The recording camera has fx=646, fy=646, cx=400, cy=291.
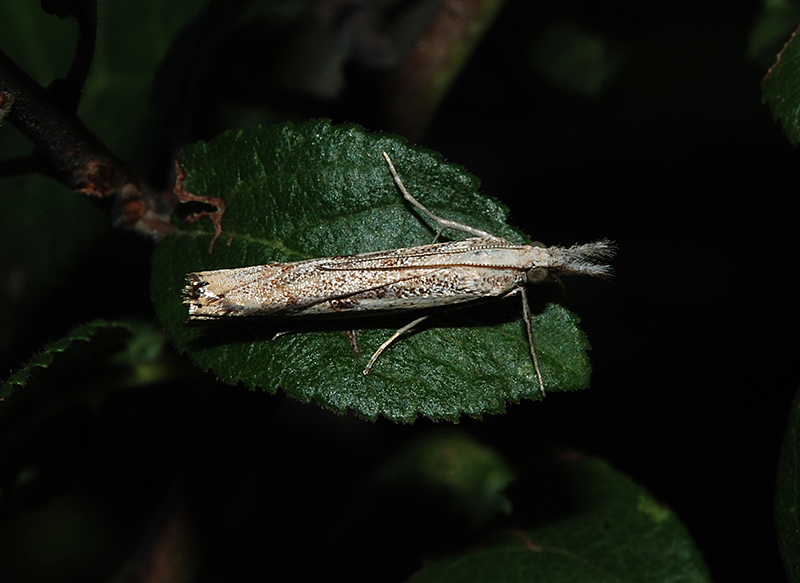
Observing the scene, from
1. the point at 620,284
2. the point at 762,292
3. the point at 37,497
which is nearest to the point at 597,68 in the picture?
the point at 620,284

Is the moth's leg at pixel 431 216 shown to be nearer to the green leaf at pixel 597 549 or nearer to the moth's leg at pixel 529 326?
the moth's leg at pixel 529 326

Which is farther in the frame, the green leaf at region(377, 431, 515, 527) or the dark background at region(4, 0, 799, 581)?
the dark background at region(4, 0, 799, 581)

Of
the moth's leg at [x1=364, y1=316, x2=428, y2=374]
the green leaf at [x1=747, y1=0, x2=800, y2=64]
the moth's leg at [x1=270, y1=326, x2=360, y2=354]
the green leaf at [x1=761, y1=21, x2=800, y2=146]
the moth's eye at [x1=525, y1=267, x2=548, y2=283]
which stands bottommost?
the moth's leg at [x1=270, y1=326, x2=360, y2=354]

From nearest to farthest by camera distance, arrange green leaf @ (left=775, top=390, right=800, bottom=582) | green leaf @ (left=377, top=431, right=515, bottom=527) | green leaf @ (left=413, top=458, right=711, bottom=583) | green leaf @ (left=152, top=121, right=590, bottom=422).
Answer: green leaf @ (left=775, top=390, right=800, bottom=582) → green leaf @ (left=152, top=121, right=590, bottom=422) → green leaf @ (left=413, top=458, right=711, bottom=583) → green leaf @ (left=377, top=431, right=515, bottom=527)

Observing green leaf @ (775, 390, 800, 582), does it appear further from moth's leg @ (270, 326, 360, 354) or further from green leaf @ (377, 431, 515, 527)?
moth's leg @ (270, 326, 360, 354)

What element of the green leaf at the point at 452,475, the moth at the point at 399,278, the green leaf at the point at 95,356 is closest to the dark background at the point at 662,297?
the green leaf at the point at 452,475

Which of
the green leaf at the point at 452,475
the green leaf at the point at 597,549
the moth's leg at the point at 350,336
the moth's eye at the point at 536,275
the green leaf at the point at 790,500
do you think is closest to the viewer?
the green leaf at the point at 790,500

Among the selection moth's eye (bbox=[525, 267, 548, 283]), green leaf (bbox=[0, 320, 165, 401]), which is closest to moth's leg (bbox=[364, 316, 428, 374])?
moth's eye (bbox=[525, 267, 548, 283])

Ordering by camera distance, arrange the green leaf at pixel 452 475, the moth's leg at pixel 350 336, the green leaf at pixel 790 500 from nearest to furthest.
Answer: the green leaf at pixel 790 500 < the moth's leg at pixel 350 336 < the green leaf at pixel 452 475
